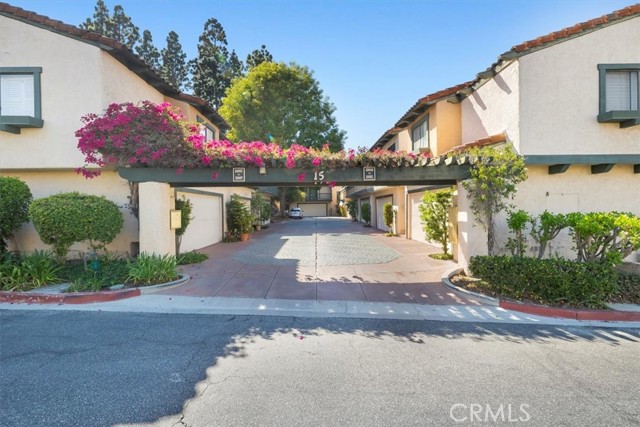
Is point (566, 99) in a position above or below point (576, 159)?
above

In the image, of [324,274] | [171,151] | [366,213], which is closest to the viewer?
[171,151]

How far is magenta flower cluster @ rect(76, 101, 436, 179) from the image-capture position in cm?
747

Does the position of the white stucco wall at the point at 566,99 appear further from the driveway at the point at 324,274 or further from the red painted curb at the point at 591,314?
the driveway at the point at 324,274

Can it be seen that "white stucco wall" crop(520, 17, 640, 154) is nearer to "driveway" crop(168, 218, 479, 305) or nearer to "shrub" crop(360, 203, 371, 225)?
"driveway" crop(168, 218, 479, 305)

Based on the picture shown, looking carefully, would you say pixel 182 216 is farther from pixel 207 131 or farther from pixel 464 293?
pixel 464 293

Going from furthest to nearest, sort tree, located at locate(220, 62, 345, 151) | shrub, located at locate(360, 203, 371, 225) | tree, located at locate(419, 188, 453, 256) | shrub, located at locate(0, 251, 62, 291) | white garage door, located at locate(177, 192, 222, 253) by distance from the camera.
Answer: shrub, located at locate(360, 203, 371, 225) → tree, located at locate(220, 62, 345, 151) → white garage door, located at locate(177, 192, 222, 253) → tree, located at locate(419, 188, 453, 256) → shrub, located at locate(0, 251, 62, 291)


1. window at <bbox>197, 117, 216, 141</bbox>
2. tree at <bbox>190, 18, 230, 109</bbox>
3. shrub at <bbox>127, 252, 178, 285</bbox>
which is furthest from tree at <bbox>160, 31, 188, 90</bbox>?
shrub at <bbox>127, 252, 178, 285</bbox>

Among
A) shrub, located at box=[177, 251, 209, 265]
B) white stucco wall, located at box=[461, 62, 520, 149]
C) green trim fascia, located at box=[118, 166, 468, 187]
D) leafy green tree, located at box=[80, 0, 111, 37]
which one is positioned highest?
leafy green tree, located at box=[80, 0, 111, 37]

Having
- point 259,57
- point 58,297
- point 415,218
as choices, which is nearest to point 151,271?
point 58,297

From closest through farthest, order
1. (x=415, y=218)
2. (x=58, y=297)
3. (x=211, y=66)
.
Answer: (x=58, y=297) → (x=415, y=218) → (x=211, y=66)

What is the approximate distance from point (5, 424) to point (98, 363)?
1067 millimetres

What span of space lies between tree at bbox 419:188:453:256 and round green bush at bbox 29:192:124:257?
31.5 feet

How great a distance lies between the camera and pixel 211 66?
112 feet

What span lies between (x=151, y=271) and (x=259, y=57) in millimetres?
30927
